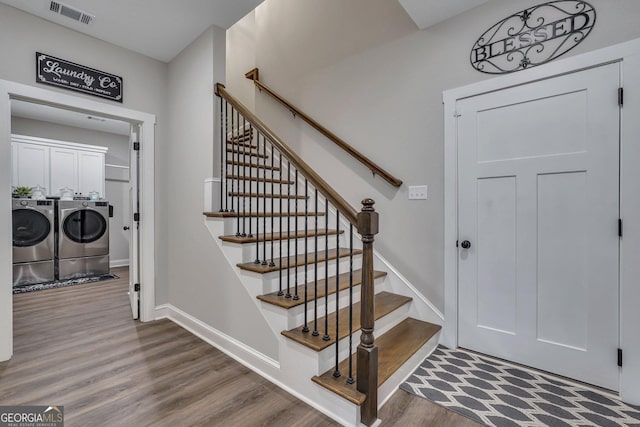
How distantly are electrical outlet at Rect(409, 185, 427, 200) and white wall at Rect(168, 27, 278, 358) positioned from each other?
159 cm

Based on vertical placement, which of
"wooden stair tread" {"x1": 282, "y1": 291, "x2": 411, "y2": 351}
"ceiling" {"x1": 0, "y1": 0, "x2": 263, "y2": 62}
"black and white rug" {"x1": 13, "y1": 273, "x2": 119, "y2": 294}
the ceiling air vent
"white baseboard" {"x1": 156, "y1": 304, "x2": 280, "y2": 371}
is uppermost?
"ceiling" {"x1": 0, "y1": 0, "x2": 263, "y2": 62}

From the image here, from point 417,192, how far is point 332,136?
107cm

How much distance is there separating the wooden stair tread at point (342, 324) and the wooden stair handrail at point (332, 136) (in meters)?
1.00

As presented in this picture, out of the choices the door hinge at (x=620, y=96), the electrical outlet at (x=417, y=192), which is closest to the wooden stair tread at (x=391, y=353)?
the electrical outlet at (x=417, y=192)

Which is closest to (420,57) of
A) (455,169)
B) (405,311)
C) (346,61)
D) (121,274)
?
(346,61)

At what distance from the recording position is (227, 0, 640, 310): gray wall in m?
2.27

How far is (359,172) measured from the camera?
2.93m

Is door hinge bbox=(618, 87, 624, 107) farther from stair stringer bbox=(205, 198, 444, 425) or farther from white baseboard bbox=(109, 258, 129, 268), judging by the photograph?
white baseboard bbox=(109, 258, 129, 268)

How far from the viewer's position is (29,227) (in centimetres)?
452

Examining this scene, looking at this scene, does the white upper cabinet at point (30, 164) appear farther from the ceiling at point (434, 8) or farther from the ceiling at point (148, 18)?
the ceiling at point (434, 8)

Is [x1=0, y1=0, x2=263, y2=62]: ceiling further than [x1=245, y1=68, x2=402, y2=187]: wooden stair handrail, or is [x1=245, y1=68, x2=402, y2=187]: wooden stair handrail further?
[x1=245, y1=68, x2=402, y2=187]: wooden stair handrail

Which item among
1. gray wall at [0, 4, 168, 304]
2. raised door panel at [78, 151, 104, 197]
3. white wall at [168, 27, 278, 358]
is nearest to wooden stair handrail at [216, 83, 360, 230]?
white wall at [168, 27, 278, 358]

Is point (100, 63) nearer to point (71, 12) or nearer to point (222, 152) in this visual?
point (71, 12)

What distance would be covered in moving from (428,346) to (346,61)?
276 centimetres
